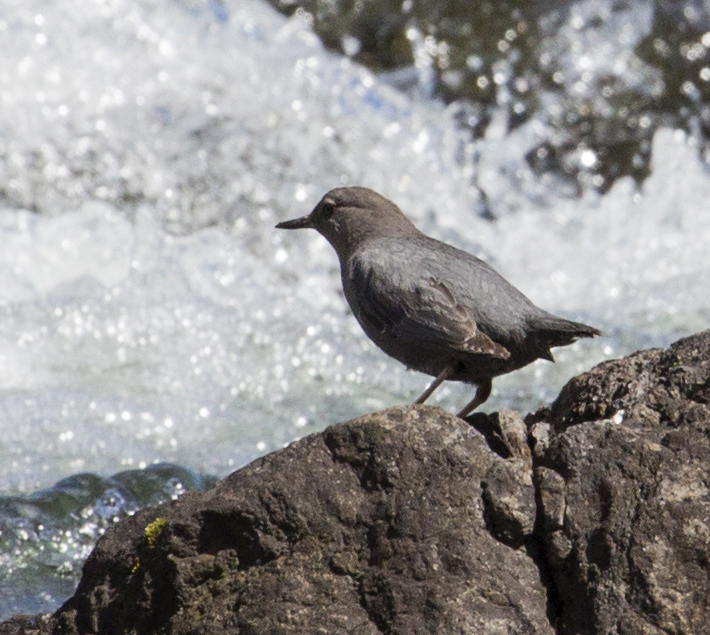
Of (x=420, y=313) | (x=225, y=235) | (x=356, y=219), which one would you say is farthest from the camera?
(x=225, y=235)

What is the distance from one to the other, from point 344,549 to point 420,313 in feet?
4.11

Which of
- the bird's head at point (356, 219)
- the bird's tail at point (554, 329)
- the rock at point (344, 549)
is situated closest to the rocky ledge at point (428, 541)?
the rock at point (344, 549)

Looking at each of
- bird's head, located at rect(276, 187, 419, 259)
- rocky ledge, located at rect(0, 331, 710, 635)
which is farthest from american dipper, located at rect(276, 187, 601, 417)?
rocky ledge, located at rect(0, 331, 710, 635)

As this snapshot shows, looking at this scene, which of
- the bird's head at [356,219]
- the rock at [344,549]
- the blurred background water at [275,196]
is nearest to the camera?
the rock at [344,549]

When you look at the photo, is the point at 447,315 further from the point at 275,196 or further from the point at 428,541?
the point at 275,196

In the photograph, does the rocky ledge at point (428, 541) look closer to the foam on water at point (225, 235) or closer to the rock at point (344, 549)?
the rock at point (344, 549)

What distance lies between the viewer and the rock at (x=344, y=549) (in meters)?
2.62

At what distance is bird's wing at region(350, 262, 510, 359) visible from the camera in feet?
12.3

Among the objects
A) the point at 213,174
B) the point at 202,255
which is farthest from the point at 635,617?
the point at 213,174

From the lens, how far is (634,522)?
2.71 metres

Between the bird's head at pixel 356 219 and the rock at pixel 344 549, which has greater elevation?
the bird's head at pixel 356 219

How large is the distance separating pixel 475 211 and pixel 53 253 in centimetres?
338

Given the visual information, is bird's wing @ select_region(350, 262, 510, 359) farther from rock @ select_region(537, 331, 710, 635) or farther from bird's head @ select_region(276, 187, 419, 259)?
rock @ select_region(537, 331, 710, 635)

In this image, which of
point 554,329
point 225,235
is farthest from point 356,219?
point 225,235
